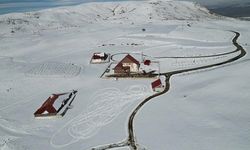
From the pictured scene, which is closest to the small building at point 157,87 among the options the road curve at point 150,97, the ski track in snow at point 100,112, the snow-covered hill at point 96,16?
the road curve at point 150,97

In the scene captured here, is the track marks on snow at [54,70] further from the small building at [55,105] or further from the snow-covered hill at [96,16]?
the snow-covered hill at [96,16]

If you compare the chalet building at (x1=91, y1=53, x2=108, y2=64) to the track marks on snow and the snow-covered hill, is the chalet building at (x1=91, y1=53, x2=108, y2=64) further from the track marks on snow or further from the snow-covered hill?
the snow-covered hill

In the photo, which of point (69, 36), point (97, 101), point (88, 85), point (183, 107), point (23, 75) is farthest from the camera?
point (69, 36)

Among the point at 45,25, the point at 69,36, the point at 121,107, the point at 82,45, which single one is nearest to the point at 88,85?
the point at 121,107

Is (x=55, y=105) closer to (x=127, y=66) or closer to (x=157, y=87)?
(x=157, y=87)

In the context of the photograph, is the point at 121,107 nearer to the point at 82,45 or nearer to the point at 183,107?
the point at 183,107

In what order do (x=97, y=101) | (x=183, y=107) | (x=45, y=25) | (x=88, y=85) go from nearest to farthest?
(x=183, y=107) < (x=97, y=101) < (x=88, y=85) < (x=45, y=25)

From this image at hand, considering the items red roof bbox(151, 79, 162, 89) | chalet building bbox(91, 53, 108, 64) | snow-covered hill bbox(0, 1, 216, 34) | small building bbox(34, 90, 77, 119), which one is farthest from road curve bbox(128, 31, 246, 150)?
snow-covered hill bbox(0, 1, 216, 34)
